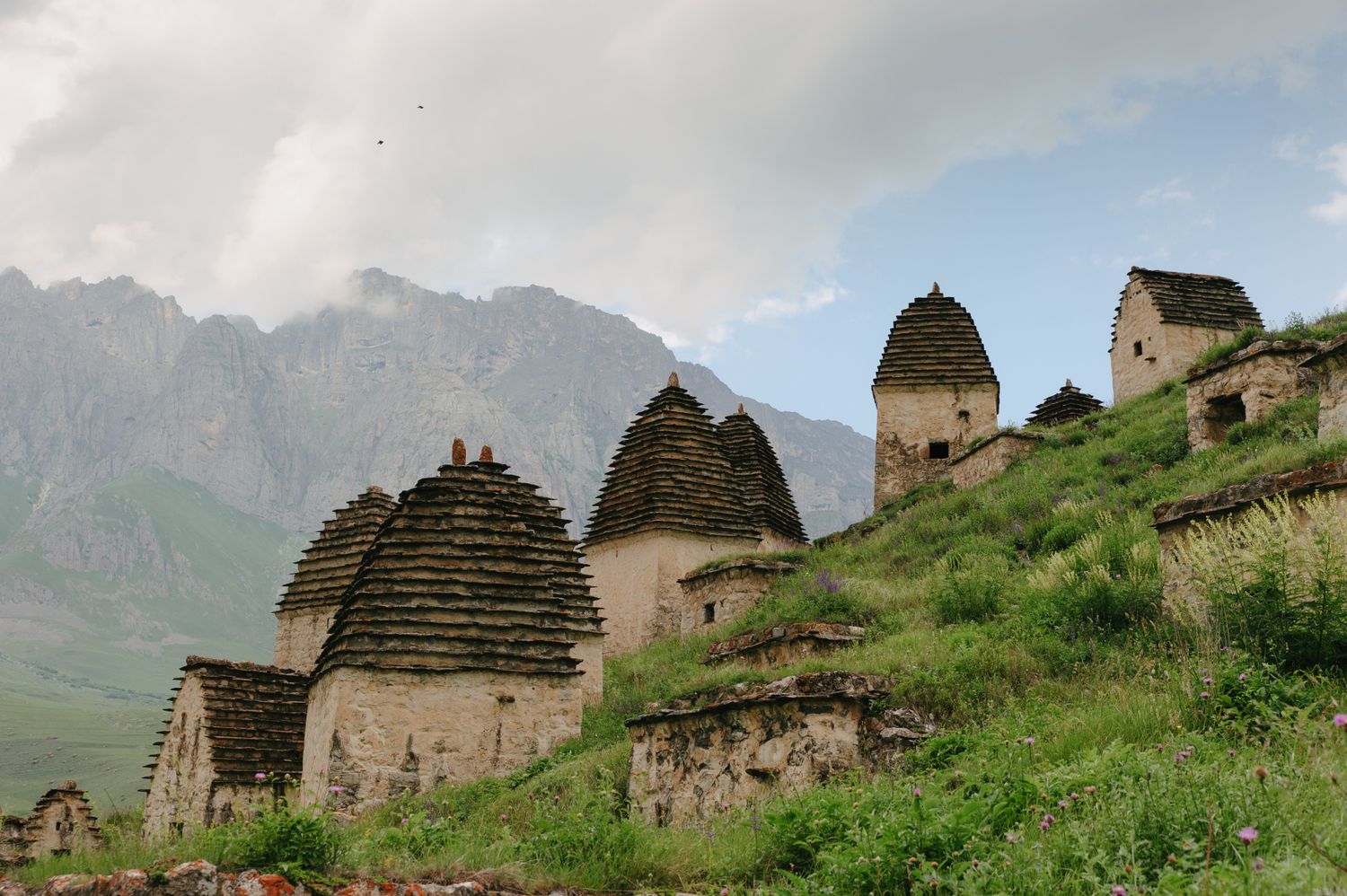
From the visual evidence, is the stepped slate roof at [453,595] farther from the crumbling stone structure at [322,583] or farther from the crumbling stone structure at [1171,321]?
the crumbling stone structure at [1171,321]

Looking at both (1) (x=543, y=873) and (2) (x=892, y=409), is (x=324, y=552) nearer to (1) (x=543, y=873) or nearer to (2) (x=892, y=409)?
(2) (x=892, y=409)

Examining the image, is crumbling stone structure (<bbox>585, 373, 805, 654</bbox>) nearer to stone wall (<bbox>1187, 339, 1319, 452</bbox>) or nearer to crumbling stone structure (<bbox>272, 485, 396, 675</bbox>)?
crumbling stone structure (<bbox>272, 485, 396, 675</bbox>)

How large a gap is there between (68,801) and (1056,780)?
2382cm

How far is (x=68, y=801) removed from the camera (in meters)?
25.5

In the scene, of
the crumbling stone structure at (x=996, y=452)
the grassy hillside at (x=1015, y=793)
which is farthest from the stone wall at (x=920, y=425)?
the grassy hillside at (x=1015, y=793)

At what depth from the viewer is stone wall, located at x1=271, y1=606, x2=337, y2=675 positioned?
92.3 ft

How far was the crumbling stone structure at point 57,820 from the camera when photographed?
24.3 m

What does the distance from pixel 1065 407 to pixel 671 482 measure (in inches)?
677

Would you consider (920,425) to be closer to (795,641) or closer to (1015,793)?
(795,641)

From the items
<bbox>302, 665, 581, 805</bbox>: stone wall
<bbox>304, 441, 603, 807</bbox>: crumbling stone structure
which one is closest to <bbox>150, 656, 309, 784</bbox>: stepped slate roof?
<bbox>304, 441, 603, 807</bbox>: crumbling stone structure

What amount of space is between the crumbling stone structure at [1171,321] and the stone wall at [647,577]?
536 inches

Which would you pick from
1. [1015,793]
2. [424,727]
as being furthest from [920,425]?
[1015,793]

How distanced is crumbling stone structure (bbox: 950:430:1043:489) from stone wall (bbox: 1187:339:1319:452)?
5426 millimetres

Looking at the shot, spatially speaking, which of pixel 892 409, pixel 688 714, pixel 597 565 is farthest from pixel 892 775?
pixel 892 409
